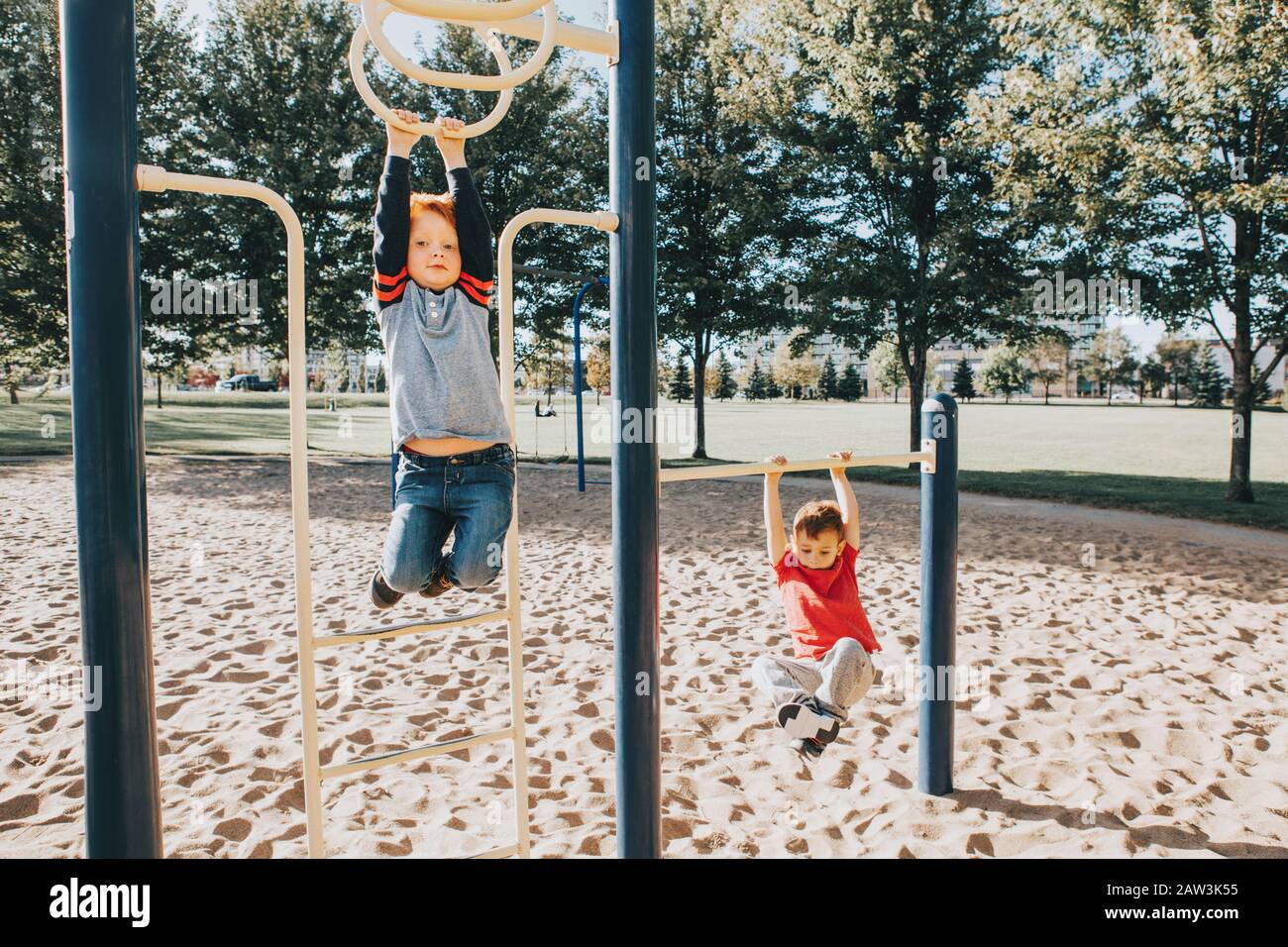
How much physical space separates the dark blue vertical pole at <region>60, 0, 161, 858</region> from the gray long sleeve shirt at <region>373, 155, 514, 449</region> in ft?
2.35

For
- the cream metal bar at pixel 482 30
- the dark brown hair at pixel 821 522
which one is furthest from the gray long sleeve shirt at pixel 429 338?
the dark brown hair at pixel 821 522

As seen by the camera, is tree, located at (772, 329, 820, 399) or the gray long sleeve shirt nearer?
the gray long sleeve shirt

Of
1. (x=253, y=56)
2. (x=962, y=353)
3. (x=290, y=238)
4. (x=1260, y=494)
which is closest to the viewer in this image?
(x=290, y=238)

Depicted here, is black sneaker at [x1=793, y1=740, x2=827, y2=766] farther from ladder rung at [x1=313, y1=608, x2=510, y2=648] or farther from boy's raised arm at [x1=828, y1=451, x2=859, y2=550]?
ladder rung at [x1=313, y1=608, x2=510, y2=648]

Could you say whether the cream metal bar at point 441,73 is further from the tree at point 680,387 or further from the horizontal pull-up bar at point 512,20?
the tree at point 680,387

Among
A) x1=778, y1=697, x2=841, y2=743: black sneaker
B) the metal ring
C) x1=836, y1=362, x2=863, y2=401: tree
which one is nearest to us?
the metal ring

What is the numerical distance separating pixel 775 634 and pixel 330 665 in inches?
116

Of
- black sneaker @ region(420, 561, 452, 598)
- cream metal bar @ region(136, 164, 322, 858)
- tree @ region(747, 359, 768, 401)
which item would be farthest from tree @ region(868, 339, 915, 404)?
cream metal bar @ region(136, 164, 322, 858)

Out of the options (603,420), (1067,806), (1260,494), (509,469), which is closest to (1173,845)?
(1067,806)

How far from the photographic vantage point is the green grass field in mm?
14211

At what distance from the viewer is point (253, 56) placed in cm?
1712

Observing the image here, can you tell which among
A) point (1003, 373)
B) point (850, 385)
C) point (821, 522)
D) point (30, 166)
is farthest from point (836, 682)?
point (1003, 373)
